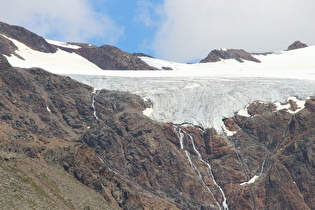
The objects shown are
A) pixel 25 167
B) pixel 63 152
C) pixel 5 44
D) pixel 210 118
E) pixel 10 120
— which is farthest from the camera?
pixel 5 44

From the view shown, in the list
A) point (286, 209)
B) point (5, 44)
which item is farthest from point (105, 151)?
point (5, 44)

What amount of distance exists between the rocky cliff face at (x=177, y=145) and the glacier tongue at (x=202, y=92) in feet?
12.6

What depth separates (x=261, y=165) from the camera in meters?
123

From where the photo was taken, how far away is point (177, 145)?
128 m

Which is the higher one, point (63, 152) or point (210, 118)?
point (63, 152)

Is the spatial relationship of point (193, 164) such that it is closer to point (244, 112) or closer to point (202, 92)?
point (244, 112)

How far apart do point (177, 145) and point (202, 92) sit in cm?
2540

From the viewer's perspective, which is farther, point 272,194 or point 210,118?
point 210,118

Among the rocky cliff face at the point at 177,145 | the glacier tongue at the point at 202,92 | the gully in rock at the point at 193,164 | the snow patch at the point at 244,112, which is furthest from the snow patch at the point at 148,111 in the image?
the snow patch at the point at 244,112

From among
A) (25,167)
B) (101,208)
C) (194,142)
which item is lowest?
(194,142)

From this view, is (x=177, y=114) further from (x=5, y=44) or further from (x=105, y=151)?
(x=5, y=44)

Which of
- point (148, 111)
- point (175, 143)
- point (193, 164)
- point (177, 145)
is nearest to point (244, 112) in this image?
point (177, 145)

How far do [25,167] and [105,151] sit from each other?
53.8 metres

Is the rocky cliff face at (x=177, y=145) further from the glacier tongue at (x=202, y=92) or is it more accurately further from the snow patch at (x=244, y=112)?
the glacier tongue at (x=202, y=92)
